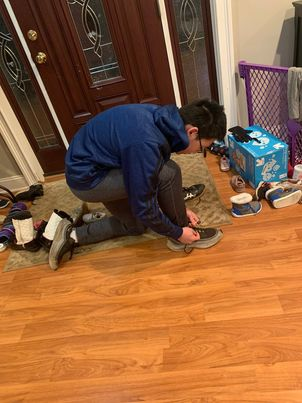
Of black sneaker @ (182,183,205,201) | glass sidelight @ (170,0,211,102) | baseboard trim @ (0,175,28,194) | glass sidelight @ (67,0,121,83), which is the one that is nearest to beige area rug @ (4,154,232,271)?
black sneaker @ (182,183,205,201)

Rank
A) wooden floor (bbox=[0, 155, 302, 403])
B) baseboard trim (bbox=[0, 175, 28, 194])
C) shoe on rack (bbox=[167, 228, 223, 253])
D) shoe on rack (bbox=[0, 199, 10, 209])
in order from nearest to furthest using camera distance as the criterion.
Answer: wooden floor (bbox=[0, 155, 302, 403])
shoe on rack (bbox=[167, 228, 223, 253])
shoe on rack (bbox=[0, 199, 10, 209])
baseboard trim (bbox=[0, 175, 28, 194])

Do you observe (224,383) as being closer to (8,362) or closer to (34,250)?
(8,362)

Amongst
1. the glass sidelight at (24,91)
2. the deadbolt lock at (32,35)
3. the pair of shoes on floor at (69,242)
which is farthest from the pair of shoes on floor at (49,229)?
the deadbolt lock at (32,35)

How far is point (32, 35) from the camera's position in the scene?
1817 millimetres

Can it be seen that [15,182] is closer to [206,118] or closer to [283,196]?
[206,118]

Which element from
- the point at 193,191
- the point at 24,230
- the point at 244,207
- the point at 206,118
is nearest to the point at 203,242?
the point at 244,207

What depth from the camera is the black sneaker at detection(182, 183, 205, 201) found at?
1.73 metres

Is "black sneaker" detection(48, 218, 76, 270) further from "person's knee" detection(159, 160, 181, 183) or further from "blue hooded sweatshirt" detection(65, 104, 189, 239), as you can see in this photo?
"person's knee" detection(159, 160, 181, 183)

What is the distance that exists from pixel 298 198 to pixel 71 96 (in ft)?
5.09

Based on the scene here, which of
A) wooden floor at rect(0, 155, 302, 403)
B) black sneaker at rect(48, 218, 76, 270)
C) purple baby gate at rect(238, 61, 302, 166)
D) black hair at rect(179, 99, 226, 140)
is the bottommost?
wooden floor at rect(0, 155, 302, 403)

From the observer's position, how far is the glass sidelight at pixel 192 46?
185 centimetres

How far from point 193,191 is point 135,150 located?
30.9 inches

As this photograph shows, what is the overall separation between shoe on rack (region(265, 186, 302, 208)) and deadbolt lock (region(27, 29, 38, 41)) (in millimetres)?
1636

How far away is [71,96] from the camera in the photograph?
2.04m
